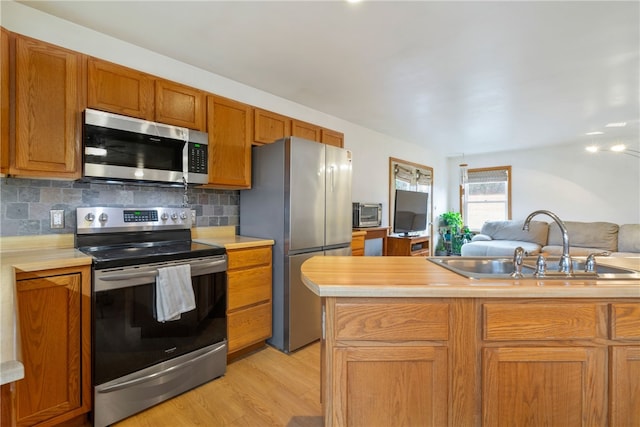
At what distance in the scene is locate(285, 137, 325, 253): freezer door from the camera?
2549 millimetres

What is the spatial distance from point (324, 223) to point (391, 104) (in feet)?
5.67

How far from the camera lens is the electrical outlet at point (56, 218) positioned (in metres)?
1.96

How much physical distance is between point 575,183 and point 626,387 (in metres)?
5.48

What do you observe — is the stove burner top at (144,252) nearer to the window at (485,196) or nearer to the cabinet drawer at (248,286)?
the cabinet drawer at (248,286)

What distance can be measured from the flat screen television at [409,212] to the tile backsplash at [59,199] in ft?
11.0

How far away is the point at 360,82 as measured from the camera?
2.93 metres

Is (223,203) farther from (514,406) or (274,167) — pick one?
(514,406)

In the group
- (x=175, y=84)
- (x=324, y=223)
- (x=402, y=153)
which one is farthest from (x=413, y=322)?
(x=402, y=153)

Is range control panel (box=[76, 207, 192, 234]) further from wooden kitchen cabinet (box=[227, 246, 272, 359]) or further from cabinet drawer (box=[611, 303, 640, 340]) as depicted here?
cabinet drawer (box=[611, 303, 640, 340])

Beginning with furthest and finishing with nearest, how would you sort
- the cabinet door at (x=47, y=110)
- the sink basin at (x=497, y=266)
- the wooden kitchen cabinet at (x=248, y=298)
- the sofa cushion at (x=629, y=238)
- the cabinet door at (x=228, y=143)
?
1. the sofa cushion at (x=629, y=238)
2. the cabinet door at (x=228, y=143)
3. the wooden kitchen cabinet at (x=248, y=298)
4. the cabinet door at (x=47, y=110)
5. the sink basin at (x=497, y=266)

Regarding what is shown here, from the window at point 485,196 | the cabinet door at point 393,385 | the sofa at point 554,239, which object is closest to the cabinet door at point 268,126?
the cabinet door at point 393,385

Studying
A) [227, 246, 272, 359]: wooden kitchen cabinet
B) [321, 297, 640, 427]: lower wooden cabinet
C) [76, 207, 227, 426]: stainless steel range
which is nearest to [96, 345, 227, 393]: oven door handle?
[76, 207, 227, 426]: stainless steel range

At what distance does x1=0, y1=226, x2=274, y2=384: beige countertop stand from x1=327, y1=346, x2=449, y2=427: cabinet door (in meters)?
0.96

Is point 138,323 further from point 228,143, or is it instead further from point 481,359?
point 481,359
